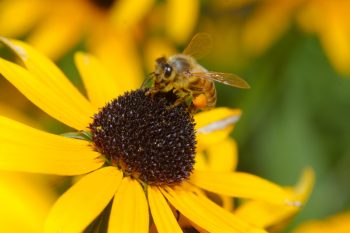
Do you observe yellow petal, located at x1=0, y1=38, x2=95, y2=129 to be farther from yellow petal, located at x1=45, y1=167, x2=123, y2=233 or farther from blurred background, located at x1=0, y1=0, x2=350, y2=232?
blurred background, located at x1=0, y1=0, x2=350, y2=232

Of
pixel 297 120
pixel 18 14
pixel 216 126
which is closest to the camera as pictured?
pixel 216 126

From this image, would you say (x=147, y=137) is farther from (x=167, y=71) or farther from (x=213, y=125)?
(x=213, y=125)

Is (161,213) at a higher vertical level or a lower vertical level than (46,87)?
lower

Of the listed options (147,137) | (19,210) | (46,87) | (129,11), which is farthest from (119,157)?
(129,11)

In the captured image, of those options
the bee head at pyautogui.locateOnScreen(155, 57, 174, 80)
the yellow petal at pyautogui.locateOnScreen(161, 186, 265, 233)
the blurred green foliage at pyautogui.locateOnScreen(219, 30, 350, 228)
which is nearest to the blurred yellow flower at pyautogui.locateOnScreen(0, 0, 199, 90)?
the blurred green foliage at pyautogui.locateOnScreen(219, 30, 350, 228)

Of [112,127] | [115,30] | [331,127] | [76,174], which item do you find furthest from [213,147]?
[331,127]

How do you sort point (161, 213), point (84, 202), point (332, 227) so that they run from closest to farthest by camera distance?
point (84, 202)
point (161, 213)
point (332, 227)
